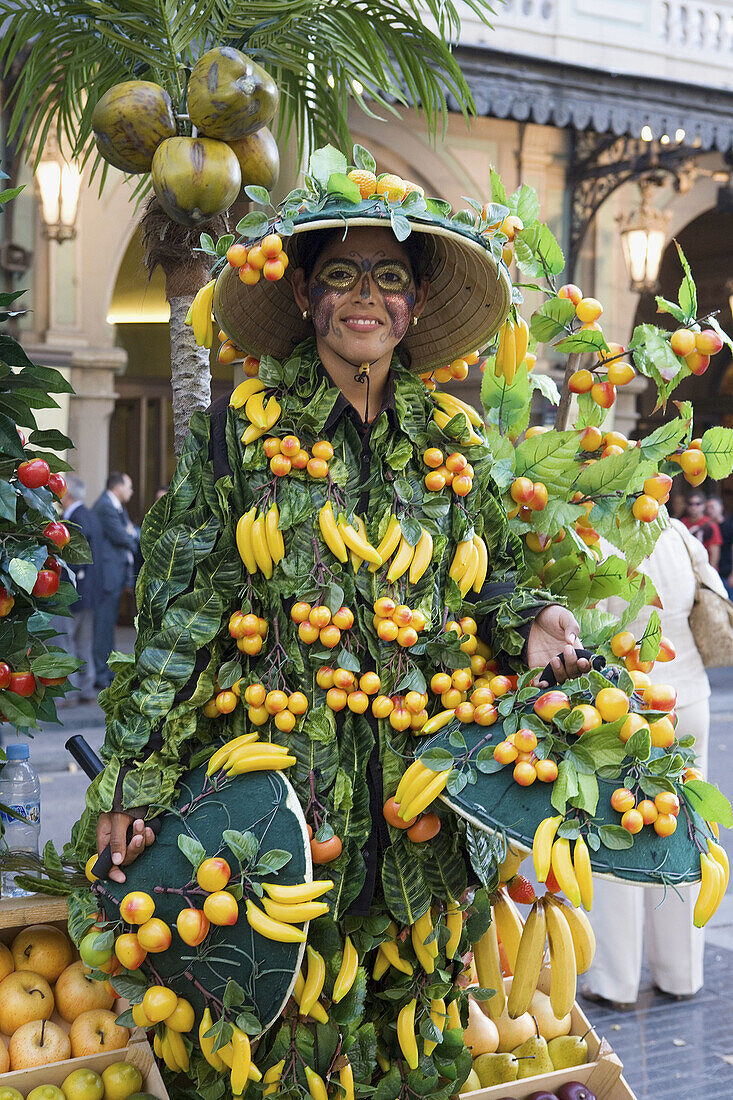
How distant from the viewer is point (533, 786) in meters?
1.76

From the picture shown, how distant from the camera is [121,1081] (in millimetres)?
2049

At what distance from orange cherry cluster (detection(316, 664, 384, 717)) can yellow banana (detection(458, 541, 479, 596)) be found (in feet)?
0.80

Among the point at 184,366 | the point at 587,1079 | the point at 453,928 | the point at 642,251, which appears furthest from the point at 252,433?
the point at 642,251

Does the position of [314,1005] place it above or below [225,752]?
below

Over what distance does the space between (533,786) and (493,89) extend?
785 centimetres

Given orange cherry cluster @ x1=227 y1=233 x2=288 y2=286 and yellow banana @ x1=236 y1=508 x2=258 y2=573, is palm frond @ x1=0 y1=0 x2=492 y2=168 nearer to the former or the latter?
orange cherry cluster @ x1=227 y1=233 x2=288 y2=286

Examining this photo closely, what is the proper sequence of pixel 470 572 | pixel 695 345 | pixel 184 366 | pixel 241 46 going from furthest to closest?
pixel 184 366 → pixel 241 46 → pixel 695 345 → pixel 470 572

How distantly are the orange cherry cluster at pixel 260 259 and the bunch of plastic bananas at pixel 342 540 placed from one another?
415 millimetres

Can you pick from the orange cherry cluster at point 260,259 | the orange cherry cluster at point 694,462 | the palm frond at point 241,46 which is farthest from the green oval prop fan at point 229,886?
the palm frond at point 241,46

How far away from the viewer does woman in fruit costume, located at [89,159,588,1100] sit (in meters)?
1.95

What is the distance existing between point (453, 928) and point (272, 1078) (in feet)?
1.37

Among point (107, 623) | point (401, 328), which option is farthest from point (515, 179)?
point (401, 328)

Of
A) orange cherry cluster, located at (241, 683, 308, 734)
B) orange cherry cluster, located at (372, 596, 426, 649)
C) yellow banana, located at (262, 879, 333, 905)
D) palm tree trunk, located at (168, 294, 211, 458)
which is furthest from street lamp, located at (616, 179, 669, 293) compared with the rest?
yellow banana, located at (262, 879, 333, 905)

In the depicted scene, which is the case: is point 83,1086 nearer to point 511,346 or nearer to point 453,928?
point 453,928
